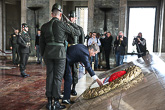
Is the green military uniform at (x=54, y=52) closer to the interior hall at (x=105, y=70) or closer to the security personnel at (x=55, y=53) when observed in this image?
the security personnel at (x=55, y=53)

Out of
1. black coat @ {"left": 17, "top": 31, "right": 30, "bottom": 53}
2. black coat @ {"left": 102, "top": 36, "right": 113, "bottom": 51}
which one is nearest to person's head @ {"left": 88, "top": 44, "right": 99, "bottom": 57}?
black coat @ {"left": 17, "top": 31, "right": 30, "bottom": 53}

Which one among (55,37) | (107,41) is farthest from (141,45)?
(55,37)

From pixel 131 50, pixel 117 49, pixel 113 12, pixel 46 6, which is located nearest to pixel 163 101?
pixel 117 49

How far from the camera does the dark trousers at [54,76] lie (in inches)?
120

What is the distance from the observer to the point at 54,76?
3.09m

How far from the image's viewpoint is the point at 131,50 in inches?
580

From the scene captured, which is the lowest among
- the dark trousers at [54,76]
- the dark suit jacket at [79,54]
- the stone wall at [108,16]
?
the dark trousers at [54,76]

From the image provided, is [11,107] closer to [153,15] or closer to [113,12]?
[113,12]

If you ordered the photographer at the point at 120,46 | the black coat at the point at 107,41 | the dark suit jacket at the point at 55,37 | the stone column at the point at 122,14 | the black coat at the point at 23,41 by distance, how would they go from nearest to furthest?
the dark suit jacket at the point at 55,37 → the black coat at the point at 23,41 → the photographer at the point at 120,46 → the black coat at the point at 107,41 → the stone column at the point at 122,14

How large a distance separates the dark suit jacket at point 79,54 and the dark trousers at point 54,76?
16 cm

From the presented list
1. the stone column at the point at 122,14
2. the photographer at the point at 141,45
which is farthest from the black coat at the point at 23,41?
the stone column at the point at 122,14

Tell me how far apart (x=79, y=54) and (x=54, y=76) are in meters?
0.54

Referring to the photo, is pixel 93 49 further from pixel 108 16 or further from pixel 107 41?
pixel 108 16

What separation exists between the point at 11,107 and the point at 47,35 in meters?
1.45
